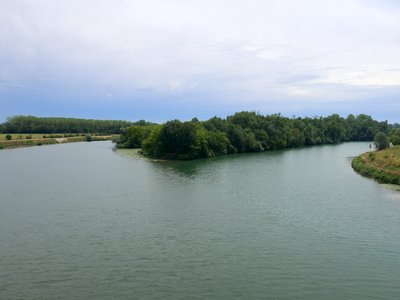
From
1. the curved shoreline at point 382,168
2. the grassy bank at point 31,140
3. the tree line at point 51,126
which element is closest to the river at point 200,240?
the curved shoreline at point 382,168

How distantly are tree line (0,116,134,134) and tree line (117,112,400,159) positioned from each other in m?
71.6

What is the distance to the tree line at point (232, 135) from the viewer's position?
71562mm

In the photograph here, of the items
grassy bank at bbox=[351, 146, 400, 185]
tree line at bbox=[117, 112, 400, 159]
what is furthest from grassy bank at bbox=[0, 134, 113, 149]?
grassy bank at bbox=[351, 146, 400, 185]

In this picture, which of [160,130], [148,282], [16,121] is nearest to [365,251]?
[148,282]

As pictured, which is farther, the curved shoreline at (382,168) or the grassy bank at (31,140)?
the grassy bank at (31,140)

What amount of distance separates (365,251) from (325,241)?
222cm

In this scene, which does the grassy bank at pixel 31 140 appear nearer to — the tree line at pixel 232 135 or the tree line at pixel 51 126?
the tree line at pixel 51 126

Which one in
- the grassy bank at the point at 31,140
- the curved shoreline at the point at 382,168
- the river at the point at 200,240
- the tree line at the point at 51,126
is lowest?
the river at the point at 200,240

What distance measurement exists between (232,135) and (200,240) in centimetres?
6299

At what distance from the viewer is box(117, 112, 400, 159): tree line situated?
71562 millimetres

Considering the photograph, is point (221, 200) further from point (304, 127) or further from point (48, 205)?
point (304, 127)

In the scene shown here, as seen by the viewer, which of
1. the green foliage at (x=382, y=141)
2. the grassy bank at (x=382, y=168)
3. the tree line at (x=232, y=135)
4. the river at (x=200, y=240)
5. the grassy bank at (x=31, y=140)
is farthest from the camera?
the grassy bank at (x=31, y=140)

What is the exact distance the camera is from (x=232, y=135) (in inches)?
3339

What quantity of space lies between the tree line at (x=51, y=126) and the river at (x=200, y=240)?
5183 inches
